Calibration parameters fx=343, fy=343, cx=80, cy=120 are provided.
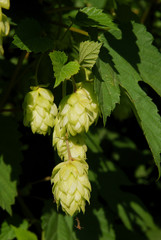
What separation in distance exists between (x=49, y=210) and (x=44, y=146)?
0.56 meters

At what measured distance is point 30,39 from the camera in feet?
5.24

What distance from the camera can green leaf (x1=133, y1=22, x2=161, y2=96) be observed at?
1812 millimetres

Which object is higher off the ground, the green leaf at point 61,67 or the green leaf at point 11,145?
the green leaf at point 61,67

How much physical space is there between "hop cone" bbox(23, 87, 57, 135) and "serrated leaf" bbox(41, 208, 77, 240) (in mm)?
933

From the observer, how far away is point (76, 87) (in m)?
1.56

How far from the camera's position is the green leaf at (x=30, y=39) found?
1549mm

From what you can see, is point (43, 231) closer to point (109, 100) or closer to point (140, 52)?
point (109, 100)

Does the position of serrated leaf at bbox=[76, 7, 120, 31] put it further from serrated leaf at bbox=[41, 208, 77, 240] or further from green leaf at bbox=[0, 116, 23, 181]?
serrated leaf at bbox=[41, 208, 77, 240]

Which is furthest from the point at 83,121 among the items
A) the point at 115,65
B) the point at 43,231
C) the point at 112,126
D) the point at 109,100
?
the point at 112,126

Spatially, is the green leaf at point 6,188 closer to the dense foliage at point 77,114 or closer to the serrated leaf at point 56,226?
the dense foliage at point 77,114

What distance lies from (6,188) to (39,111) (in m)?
0.76

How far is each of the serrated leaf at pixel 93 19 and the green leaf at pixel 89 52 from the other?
0.14m

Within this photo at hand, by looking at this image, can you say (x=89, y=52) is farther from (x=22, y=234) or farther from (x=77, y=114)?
(x=22, y=234)

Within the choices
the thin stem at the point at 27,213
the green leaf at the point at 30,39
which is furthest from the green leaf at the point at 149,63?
the thin stem at the point at 27,213
